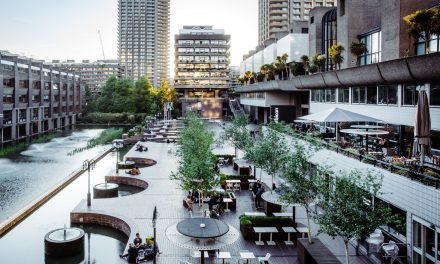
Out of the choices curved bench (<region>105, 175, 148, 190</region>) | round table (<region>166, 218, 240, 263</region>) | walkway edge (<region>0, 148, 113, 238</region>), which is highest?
round table (<region>166, 218, 240, 263</region>)

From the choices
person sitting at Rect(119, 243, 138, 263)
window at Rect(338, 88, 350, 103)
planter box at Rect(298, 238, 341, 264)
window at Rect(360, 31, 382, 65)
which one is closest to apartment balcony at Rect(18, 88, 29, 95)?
window at Rect(338, 88, 350, 103)

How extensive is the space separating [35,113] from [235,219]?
231 ft

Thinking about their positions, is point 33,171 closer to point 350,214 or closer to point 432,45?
point 350,214

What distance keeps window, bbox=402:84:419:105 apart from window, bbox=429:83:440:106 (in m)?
1.63

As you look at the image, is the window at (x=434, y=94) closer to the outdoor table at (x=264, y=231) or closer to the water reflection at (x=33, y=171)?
the outdoor table at (x=264, y=231)

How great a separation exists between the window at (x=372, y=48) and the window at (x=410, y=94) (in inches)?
318

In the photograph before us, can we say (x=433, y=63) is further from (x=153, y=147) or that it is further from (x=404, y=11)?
(x=153, y=147)

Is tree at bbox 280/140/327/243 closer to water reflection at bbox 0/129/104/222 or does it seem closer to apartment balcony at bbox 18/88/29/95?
water reflection at bbox 0/129/104/222

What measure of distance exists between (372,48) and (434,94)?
1279 centimetres

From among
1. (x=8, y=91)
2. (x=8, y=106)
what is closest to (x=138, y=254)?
(x=8, y=106)

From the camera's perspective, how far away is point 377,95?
26.1 metres

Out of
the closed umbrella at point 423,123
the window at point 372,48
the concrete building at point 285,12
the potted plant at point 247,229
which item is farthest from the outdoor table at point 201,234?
the concrete building at point 285,12

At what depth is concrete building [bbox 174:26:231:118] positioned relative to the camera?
134m

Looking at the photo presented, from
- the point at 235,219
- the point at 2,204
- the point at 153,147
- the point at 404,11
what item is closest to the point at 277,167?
the point at 235,219
